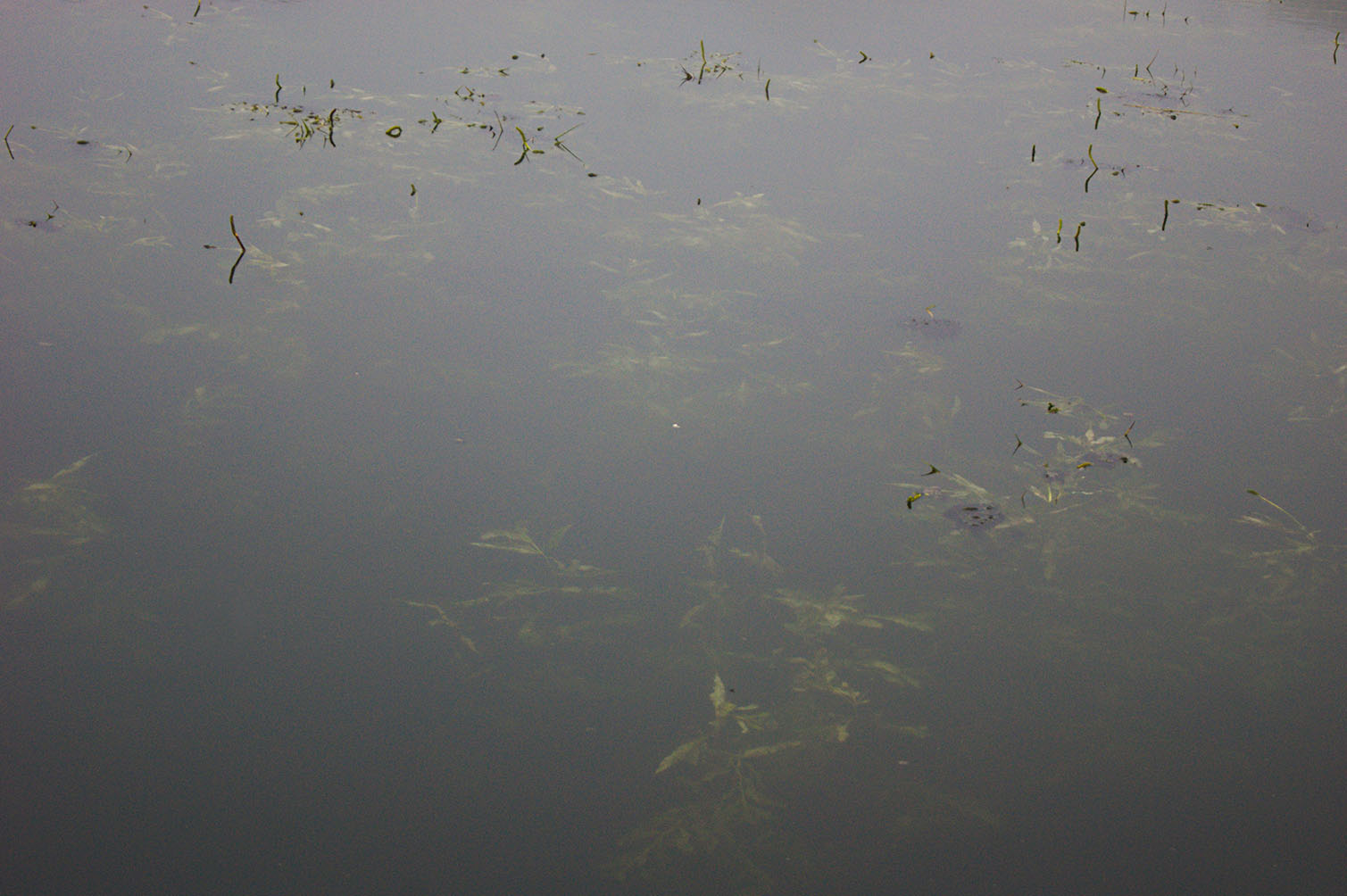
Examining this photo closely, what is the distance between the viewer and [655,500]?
6.43 feet

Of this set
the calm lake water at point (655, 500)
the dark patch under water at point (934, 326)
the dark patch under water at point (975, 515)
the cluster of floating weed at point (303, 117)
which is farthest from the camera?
the cluster of floating weed at point (303, 117)

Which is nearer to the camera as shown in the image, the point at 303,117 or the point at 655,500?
the point at 655,500

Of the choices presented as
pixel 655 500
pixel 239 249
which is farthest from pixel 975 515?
pixel 239 249

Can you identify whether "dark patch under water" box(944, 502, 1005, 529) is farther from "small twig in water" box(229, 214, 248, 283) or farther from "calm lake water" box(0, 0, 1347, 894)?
"small twig in water" box(229, 214, 248, 283)

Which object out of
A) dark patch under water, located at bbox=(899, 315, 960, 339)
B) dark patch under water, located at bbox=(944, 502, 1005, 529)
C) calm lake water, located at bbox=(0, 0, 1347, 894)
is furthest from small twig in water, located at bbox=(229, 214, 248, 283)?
dark patch under water, located at bbox=(944, 502, 1005, 529)

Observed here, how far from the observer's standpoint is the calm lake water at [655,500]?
4.58 ft

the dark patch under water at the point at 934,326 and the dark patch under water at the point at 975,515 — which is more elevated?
the dark patch under water at the point at 934,326

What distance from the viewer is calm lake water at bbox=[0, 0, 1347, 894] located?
1.40m

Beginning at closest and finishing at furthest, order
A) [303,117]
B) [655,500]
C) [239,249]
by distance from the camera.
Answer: [655,500] < [239,249] < [303,117]

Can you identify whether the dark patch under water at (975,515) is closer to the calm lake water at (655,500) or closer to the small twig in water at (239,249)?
the calm lake water at (655,500)

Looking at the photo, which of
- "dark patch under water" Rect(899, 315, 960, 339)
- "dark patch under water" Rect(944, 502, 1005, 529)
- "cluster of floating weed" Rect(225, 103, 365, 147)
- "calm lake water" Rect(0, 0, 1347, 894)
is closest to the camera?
"calm lake water" Rect(0, 0, 1347, 894)

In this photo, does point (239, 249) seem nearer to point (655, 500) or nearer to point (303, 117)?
point (303, 117)

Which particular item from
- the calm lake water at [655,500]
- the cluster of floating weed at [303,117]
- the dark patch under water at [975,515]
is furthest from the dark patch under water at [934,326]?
the cluster of floating weed at [303,117]

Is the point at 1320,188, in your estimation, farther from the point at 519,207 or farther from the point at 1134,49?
the point at 519,207
